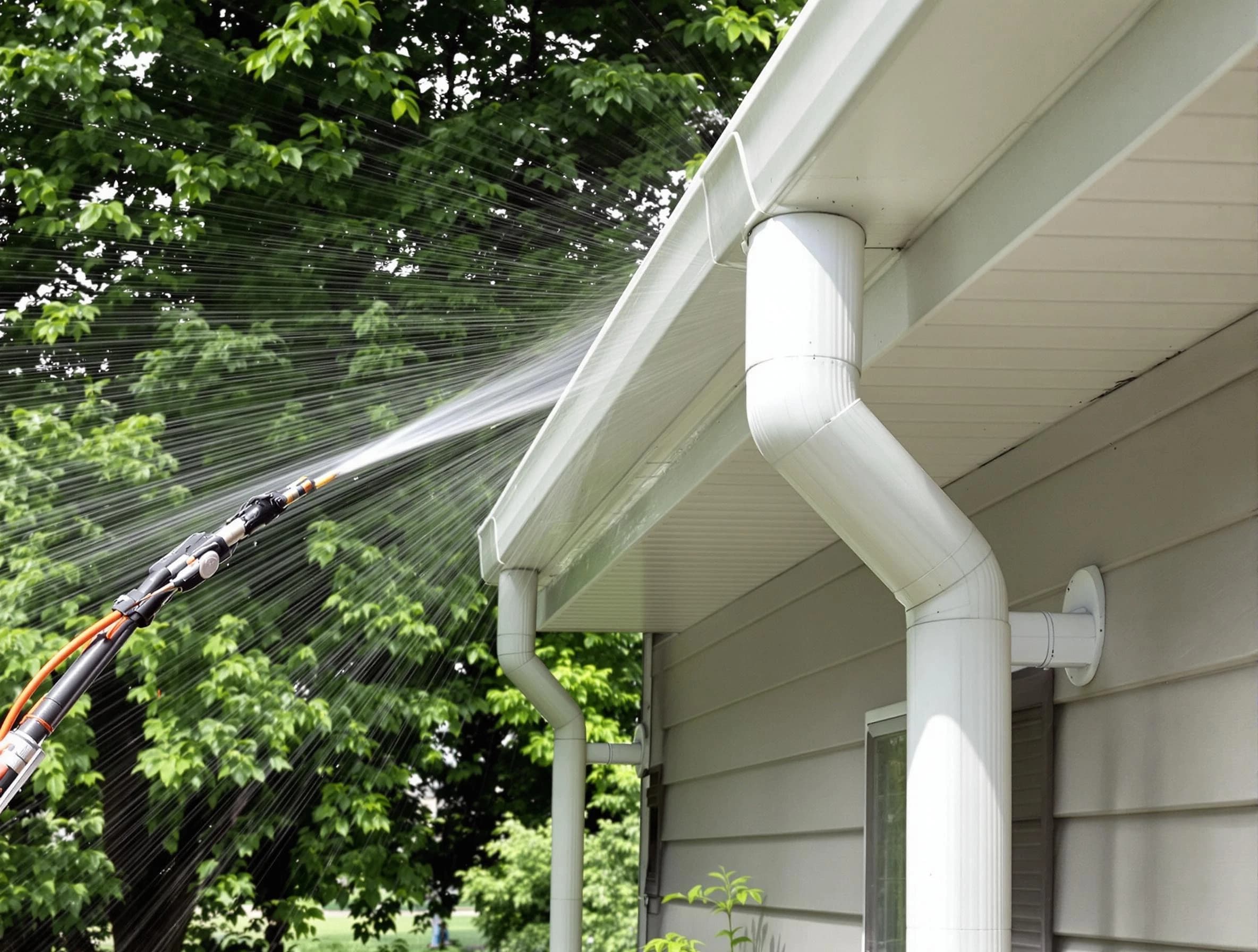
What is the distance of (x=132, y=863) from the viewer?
8.30m

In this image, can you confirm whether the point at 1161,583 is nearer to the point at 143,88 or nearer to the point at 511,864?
the point at 143,88

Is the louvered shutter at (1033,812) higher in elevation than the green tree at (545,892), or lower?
higher

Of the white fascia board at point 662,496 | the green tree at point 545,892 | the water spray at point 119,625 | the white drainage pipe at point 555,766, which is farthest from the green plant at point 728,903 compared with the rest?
the green tree at point 545,892

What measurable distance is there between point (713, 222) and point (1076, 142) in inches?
28.4

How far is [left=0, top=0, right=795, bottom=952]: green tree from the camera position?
734cm

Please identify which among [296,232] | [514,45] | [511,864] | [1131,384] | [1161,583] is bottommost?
[511,864]

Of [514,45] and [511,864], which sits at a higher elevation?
[514,45]

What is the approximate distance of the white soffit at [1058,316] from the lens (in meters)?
1.66

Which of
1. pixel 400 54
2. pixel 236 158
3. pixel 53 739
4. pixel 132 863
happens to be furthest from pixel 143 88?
pixel 132 863

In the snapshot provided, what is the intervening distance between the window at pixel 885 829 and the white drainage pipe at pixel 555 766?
1.73 metres

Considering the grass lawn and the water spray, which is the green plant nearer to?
the water spray

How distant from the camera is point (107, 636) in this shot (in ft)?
10.3

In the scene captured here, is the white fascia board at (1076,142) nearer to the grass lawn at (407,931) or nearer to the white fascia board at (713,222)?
the white fascia board at (713,222)

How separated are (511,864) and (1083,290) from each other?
1014 centimetres
